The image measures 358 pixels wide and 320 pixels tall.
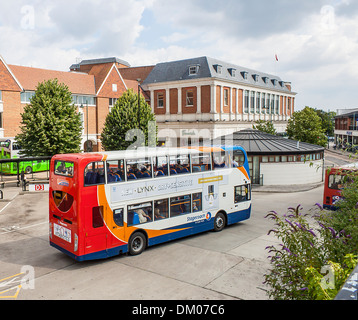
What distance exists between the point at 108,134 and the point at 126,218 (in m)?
28.0

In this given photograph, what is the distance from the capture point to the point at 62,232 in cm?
1256

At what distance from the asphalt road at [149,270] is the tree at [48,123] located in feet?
58.2

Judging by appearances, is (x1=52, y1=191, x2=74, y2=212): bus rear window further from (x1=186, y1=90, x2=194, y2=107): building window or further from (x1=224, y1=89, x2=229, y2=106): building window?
(x1=224, y1=89, x2=229, y2=106): building window

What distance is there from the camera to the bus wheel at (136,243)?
43.9 feet

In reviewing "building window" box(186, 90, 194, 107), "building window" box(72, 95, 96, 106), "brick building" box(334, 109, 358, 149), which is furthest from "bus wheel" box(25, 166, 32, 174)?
"brick building" box(334, 109, 358, 149)

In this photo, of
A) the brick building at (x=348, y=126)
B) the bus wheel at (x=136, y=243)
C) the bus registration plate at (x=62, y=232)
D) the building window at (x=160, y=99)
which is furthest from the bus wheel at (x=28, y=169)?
the brick building at (x=348, y=126)

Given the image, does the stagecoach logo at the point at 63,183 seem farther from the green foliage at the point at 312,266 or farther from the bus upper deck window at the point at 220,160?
the green foliage at the point at 312,266

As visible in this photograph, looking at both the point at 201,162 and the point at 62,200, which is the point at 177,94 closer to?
the point at 201,162

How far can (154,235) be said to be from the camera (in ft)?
46.4

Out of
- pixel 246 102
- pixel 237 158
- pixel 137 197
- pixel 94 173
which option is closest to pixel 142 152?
pixel 137 197

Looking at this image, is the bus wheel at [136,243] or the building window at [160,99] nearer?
the bus wheel at [136,243]

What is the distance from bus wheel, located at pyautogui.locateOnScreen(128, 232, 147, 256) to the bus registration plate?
7.58 ft
